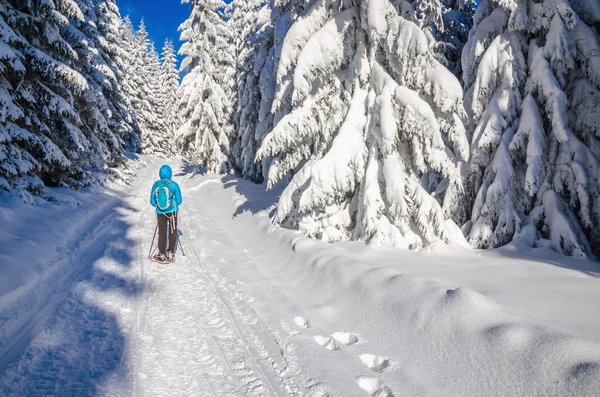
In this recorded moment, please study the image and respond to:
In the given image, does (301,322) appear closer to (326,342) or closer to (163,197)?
(326,342)

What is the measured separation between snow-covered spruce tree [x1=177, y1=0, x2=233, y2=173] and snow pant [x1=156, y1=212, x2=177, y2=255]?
1766cm

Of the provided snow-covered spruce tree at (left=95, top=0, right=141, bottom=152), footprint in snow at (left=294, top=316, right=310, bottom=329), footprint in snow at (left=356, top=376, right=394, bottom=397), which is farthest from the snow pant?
snow-covered spruce tree at (left=95, top=0, right=141, bottom=152)

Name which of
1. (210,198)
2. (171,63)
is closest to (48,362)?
(210,198)

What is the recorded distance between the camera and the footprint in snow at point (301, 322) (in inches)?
191

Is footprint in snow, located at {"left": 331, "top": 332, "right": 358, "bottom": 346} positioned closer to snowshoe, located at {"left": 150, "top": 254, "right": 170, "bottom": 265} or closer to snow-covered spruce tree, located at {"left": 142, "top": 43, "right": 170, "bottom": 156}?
snowshoe, located at {"left": 150, "top": 254, "right": 170, "bottom": 265}

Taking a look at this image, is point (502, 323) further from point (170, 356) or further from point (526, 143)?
point (526, 143)

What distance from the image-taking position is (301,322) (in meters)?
4.95

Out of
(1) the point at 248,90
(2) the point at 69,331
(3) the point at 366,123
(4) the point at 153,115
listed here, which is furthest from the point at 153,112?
(2) the point at 69,331

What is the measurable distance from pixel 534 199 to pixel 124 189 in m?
20.0

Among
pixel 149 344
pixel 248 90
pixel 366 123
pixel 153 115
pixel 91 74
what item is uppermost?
pixel 153 115

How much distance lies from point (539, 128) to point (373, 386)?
798cm

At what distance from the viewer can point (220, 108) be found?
24.6m

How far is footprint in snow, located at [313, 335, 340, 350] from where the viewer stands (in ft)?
14.1

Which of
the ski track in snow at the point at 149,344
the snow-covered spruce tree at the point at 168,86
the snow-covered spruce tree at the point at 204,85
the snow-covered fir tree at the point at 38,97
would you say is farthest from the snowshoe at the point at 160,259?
the snow-covered spruce tree at the point at 168,86
